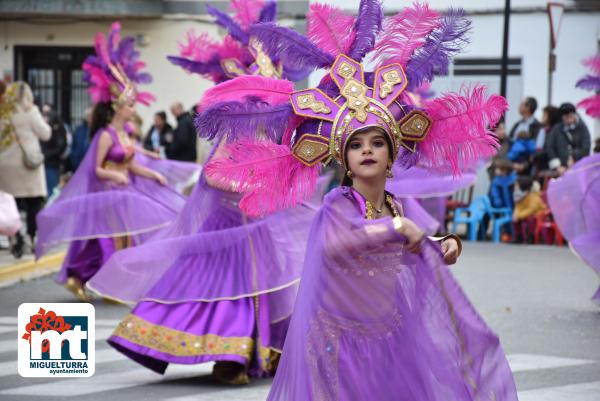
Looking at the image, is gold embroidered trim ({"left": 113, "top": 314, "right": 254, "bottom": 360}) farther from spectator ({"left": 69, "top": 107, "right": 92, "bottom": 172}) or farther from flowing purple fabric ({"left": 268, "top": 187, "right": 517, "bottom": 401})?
spectator ({"left": 69, "top": 107, "right": 92, "bottom": 172})

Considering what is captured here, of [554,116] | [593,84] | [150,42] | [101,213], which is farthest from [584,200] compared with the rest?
[150,42]

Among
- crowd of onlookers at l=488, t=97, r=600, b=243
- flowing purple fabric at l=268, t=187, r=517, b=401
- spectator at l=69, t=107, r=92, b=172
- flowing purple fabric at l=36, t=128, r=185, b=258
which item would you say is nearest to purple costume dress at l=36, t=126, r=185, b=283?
flowing purple fabric at l=36, t=128, r=185, b=258

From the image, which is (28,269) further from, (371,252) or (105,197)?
(371,252)

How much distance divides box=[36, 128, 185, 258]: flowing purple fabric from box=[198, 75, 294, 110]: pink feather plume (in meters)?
5.98

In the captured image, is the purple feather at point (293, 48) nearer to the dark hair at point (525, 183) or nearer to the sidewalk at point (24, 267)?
the sidewalk at point (24, 267)

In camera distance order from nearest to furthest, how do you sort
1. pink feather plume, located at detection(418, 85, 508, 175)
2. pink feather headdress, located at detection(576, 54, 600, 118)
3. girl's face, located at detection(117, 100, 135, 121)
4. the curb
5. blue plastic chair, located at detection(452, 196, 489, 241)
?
pink feather plume, located at detection(418, 85, 508, 175) → pink feather headdress, located at detection(576, 54, 600, 118) → girl's face, located at detection(117, 100, 135, 121) → the curb → blue plastic chair, located at detection(452, 196, 489, 241)

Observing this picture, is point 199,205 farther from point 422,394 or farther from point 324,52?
point 422,394

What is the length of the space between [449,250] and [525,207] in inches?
500

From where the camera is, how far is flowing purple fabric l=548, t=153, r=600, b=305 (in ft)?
36.3

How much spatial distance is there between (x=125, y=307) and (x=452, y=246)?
6.65 metres

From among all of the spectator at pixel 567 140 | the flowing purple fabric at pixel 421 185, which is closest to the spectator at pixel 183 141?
the spectator at pixel 567 140

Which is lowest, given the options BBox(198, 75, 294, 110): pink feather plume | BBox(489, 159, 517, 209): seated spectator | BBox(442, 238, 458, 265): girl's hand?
BBox(489, 159, 517, 209): seated spectator

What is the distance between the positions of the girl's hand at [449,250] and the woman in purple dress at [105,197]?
667 centimetres

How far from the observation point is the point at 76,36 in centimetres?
2947
